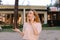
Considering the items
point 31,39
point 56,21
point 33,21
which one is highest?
point 33,21

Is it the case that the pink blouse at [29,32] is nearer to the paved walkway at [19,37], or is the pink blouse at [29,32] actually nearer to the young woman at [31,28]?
the young woman at [31,28]

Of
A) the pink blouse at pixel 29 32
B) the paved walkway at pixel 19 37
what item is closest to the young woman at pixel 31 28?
the pink blouse at pixel 29 32

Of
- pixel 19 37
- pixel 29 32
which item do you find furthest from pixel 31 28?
pixel 19 37

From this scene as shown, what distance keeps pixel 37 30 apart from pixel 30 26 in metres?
0.16

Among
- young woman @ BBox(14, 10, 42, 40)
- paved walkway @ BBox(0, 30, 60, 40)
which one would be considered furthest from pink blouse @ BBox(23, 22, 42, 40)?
paved walkway @ BBox(0, 30, 60, 40)

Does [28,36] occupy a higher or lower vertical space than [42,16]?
higher

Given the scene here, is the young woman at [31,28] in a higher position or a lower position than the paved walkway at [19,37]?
higher

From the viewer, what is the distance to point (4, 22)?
4222cm

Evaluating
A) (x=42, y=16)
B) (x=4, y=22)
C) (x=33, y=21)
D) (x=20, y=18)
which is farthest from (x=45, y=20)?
(x=33, y=21)

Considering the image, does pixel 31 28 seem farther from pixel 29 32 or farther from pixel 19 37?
pixel 19 37

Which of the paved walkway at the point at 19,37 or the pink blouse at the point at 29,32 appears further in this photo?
the paved walkway at the point at 19,37

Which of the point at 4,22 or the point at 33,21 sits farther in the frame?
the point at 4,22

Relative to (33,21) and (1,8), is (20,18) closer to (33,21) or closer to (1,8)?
(1,8)

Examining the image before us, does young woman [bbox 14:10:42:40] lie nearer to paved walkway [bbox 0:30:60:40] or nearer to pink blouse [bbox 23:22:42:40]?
pink blouse [bbox 23:22:42:40]
